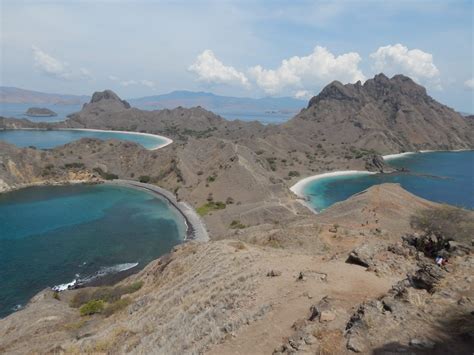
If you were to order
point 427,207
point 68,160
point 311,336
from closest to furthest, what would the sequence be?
point 311,336 → point 427,207 → point 68,160

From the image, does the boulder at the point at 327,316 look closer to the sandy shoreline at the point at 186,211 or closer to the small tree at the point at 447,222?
the small tree at the point at 447,222

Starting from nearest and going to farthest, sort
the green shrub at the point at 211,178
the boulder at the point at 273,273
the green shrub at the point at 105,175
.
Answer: the boulder at the point at 273,273, the green shrub at the point at 211,178, the green shrub at the point at 105,175

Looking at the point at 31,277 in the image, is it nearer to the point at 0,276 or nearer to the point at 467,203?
the point at 0,276

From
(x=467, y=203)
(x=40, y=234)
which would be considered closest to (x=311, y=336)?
(x=40, y=234)

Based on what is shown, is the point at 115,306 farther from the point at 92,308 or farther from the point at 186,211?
the point at 186,211

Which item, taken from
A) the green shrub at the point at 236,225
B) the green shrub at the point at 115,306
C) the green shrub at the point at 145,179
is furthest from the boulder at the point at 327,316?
the green shrub at the point at 145,179

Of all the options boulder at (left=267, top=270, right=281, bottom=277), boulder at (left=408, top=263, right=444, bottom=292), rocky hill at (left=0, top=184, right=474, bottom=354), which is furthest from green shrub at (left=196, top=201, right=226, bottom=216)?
boulder at (left=408, top=263, right=444, bottom=292)

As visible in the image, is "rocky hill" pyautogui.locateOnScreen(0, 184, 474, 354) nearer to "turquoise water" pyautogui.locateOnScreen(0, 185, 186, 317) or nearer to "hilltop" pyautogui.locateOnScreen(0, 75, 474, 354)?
"hilltop" pyautogui.locateOnScreen(0, 75, 474, 354)
